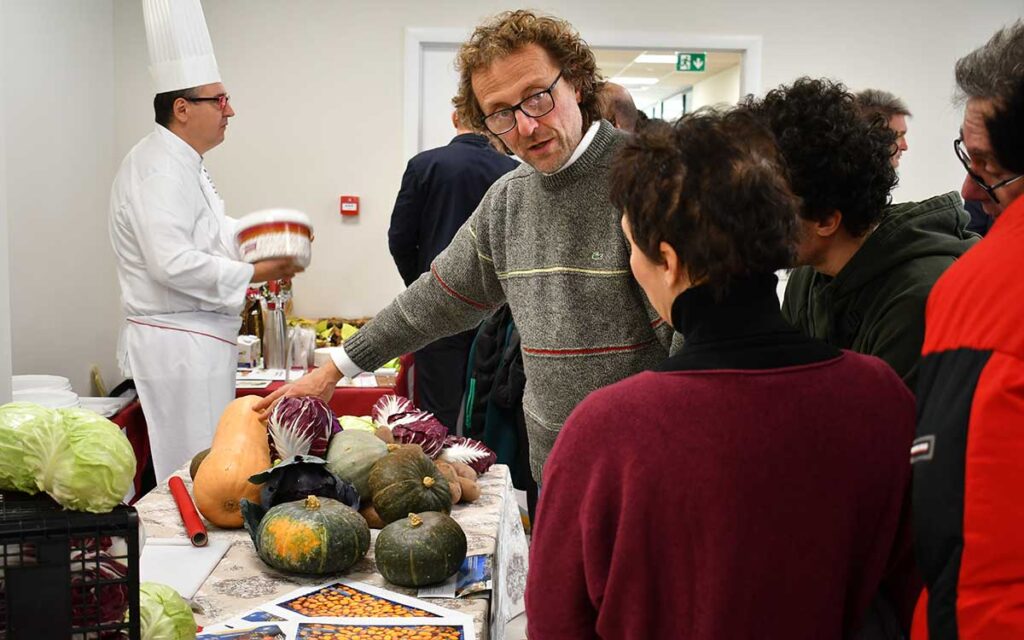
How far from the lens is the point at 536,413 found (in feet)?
6.40

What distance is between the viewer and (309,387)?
2.09 metres

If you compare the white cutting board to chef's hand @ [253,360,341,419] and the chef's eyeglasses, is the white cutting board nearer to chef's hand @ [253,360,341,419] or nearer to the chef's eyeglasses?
chef's hand @ [253,360,341,419]

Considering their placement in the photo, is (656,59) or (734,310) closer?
(734,310)

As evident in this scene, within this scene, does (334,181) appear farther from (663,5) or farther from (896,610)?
(896,610)

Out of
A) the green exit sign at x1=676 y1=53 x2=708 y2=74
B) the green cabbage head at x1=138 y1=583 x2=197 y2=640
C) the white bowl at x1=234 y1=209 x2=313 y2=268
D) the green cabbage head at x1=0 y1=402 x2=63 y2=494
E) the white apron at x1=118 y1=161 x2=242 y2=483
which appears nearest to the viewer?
the green cabbage head at x1=0 y1=402 x2=63 y2=494

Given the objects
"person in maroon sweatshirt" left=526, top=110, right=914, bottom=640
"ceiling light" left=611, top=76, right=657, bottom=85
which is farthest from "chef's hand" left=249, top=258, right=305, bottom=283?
"ceiling light" left=611, top=76, right=657, bottom=85

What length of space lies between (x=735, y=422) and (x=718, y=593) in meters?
0.20

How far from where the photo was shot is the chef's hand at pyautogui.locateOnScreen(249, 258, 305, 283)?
2.91m

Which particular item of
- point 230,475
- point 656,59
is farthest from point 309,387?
point 656,59

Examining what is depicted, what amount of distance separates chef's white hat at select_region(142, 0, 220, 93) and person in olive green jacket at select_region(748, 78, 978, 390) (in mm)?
2559

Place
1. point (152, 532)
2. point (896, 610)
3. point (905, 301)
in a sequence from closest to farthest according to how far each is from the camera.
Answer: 1. point (896, 610)
2. point (905, 301)
3. point (152, 532)

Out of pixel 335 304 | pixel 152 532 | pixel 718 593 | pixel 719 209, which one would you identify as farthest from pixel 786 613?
pixel 335 304

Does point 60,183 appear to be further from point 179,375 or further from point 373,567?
point 373,567

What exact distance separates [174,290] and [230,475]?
179cm
